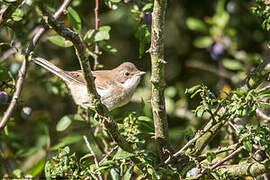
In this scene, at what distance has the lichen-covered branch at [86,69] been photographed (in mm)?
2016

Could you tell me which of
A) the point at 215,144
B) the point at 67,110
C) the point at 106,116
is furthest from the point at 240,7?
the point at 106,116

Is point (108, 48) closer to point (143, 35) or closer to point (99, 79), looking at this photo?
point (143, 35)

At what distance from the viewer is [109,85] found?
439 cm

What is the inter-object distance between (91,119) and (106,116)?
1.25m

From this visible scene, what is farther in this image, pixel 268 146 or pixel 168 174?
pixel 168 174

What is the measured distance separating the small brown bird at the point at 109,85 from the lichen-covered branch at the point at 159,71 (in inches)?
46.6

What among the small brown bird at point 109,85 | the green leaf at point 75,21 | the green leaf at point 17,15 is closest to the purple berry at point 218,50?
the small brown bird at point 109,85

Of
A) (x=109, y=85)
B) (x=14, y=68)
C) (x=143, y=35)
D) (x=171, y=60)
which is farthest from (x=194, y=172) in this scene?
(x=171, y=60)

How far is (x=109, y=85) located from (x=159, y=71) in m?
1.76

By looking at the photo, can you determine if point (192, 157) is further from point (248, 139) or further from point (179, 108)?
point (179, 108)

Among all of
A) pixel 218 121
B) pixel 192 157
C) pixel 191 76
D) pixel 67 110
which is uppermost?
pixel 218 121

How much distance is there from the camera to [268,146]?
2521mm

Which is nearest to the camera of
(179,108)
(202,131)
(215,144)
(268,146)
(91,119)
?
(268,146)

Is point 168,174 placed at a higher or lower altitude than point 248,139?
lower
